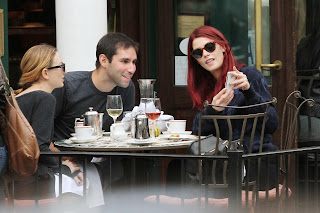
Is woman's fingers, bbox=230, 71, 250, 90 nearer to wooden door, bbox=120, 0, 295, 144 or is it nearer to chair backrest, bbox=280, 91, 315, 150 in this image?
chair backrest, bbox=280, 91, 315, 150

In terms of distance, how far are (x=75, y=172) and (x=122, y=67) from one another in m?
1.02

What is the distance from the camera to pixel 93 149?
431cm

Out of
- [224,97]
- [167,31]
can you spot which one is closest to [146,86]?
[224,97]

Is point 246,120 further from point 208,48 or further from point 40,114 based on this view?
point 40,114

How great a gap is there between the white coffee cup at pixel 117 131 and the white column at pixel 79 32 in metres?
1.48

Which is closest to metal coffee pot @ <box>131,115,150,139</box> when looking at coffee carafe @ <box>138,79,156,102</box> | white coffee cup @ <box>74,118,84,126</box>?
white coffee cup @ <box>74,118,84,126</box>

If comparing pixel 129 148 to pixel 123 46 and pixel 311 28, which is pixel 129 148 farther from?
pixel 311 28

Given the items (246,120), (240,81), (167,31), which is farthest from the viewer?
(167,31)

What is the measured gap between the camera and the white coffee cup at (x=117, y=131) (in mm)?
4641

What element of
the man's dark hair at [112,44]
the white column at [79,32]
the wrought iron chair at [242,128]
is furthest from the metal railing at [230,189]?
the white column at [79,32]

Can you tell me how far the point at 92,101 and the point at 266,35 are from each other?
78.5 inches

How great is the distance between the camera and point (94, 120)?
475 centimetres

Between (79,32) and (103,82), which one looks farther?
(79,32)

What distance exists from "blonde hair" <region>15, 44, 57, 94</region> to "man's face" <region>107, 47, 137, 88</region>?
0.59 m
